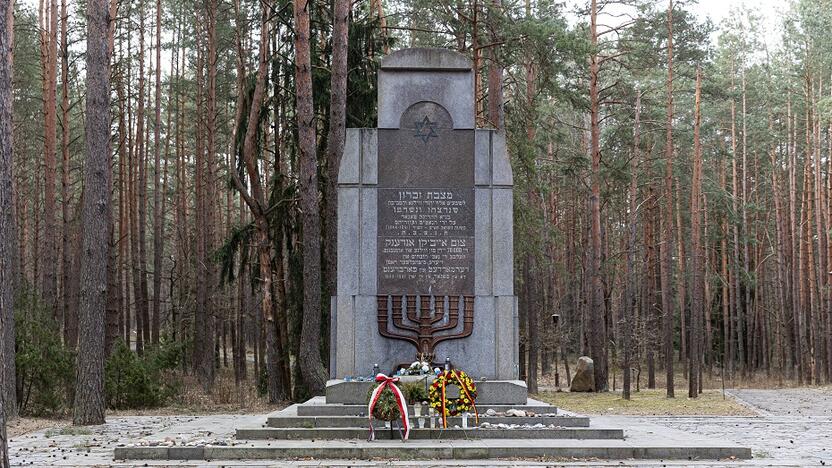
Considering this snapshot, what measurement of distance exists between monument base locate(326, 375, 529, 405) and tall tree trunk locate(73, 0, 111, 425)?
404 cm

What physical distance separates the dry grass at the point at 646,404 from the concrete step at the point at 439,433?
793 cm

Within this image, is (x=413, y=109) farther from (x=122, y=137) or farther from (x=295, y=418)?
(x=122, y=137)

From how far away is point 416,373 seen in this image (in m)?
11.9

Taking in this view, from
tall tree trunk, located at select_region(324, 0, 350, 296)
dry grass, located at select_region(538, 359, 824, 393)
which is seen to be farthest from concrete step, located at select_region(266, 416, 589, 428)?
dry grass, located at select_region(538, 359, 824, 393)

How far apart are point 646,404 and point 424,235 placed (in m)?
10.6

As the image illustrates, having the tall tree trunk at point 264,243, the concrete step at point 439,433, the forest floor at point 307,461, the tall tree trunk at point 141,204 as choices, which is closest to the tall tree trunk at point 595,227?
the forest floor at point 307,461

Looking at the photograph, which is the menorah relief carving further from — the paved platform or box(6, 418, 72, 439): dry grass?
box(6, 418, 72, 439): dry grass

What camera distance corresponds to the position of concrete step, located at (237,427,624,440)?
1039 centimetres

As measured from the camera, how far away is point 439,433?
34.1 ft

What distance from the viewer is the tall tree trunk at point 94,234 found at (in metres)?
13.6

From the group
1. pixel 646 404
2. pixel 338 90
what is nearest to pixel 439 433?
pixel 338 90

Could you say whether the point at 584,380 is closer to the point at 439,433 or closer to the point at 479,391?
the point at 479,391

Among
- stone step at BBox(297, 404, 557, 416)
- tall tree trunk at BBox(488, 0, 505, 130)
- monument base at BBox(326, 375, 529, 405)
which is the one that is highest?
tall tree trunk at BBox(488, 0, 505, 130)

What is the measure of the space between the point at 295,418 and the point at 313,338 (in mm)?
5533
